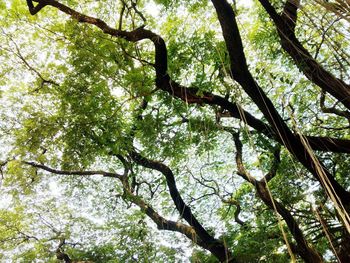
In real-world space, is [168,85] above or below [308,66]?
above

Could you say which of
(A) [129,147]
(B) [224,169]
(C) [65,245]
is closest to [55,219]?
(C) [65,245]

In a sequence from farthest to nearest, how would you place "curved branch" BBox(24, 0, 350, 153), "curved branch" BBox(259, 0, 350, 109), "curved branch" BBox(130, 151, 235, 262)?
1. "curved branch" BBox(130, 151, 235, 262)
2. "curved branch" BBox(24, 0, 350, 153)
3. "curved branch" BBox(259, 0, 350, 109)

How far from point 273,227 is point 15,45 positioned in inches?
215

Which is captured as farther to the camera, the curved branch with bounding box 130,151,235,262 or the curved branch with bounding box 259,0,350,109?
the curved branch with bounding box 130,151,235,262

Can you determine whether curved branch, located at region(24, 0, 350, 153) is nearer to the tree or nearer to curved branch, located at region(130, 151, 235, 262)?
the tree

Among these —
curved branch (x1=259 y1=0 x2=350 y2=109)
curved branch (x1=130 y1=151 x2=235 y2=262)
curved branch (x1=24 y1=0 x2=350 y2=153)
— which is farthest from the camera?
curved branch (x1=130 y1=151 x2=235 y2=262)

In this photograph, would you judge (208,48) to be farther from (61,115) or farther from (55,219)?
(55,219)

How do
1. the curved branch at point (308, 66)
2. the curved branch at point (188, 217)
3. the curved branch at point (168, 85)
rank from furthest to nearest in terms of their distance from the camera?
the curved branch at point (188, 217)
the curved branch at point (168, 85)
the curved branch at point (308, 66)

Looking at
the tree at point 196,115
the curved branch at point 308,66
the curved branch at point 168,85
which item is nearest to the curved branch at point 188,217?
the tree at point 196,115

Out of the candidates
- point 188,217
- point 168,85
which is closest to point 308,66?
point 168,85

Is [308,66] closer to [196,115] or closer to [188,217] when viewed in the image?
[196,115]

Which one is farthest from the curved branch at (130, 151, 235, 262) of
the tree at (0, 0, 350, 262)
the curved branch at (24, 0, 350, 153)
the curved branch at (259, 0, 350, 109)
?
the curved branch at (259, 0, 350, 109)

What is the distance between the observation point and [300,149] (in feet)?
11.6

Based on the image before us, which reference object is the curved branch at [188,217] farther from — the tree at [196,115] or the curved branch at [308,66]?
the curved branch at [308,66]
